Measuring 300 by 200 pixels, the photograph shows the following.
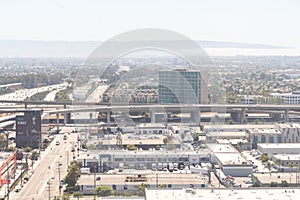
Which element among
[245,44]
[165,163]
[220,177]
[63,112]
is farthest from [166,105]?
[245,44]

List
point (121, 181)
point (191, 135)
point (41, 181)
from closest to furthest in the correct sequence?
point (121, 181), point (41, 181), point (191, 135)

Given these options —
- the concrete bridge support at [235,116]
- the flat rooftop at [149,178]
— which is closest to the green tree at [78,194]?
the flat rooftop at [149,178]

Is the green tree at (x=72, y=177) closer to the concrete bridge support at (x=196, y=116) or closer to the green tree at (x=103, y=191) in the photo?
the green tree at (x=103, y=191)

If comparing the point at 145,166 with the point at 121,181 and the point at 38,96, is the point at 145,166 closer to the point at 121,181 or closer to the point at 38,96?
the point at 121,181

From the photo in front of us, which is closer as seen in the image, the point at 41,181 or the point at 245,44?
the point at 41,181

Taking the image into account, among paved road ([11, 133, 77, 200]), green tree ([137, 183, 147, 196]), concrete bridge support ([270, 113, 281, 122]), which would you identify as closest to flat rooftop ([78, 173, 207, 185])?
green tree ([137, 183, 147, 196])

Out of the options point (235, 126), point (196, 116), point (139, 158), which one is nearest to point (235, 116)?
point (196, 116)

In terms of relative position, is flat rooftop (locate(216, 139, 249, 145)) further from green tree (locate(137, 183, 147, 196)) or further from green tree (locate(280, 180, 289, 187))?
green tree (locate(137, 183, 147, 196))
